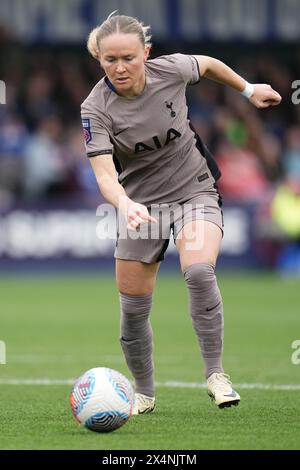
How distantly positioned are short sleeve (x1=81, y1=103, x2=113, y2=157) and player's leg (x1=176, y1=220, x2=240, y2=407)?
686mm

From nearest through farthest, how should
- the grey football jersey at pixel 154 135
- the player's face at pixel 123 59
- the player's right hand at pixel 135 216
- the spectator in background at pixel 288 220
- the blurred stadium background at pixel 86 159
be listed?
1. the player's right hand at pixel 135 216
2. the player's face at pixel 123 59
3. the grey football jersey at pixel 154 135
4. the blurred stadium background at pixel 86 159
5. the spectator in background at pixel 288 220

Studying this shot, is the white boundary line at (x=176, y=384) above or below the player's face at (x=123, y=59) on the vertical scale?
below

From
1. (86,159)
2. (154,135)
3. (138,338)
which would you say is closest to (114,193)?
(154,135)

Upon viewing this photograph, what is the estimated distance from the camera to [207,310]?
692 cm

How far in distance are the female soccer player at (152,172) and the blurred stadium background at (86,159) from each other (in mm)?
7828

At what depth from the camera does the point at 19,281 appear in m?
18.4

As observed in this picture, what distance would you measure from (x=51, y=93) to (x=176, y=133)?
1555cm

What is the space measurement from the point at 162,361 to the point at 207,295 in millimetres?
3285

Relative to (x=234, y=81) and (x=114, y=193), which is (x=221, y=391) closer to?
(x=114, y=193)

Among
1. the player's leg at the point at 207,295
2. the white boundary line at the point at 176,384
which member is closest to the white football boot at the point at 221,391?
the player's leg at the point at 207,295

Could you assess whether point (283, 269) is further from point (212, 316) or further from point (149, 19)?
point (212, 316)

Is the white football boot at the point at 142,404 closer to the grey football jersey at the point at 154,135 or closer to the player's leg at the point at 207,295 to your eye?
the player's leg at the point at 207,295

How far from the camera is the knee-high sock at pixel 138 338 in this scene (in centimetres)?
719

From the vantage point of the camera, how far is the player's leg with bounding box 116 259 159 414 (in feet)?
23.5
